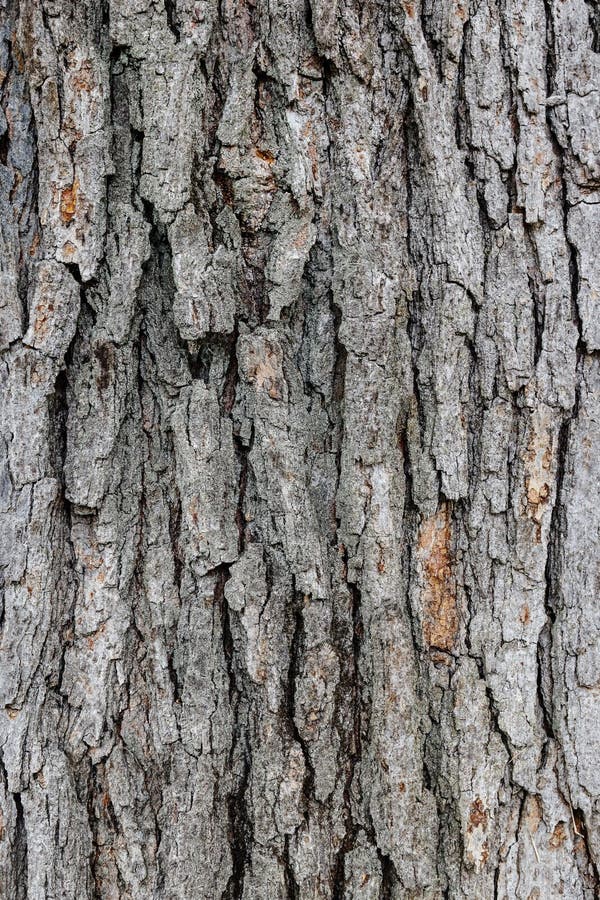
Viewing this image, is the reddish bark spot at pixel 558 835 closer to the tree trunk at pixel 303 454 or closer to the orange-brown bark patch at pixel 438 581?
the tree trunk at pixel 303 454

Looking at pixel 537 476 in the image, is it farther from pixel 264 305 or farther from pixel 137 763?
pixel 137 763

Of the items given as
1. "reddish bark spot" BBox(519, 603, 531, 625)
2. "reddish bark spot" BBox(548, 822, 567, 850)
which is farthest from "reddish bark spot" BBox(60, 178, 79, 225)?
"reddish bark spot" BBox(548, 822, 567, 850)

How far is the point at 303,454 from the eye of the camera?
3.96ft

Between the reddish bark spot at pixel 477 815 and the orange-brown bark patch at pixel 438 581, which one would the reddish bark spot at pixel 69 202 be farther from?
the reddish bark spot at pixel 477 815

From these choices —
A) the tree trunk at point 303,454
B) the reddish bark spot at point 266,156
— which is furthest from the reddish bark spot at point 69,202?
the reddish bark spot at point 266,156

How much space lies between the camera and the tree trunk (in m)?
1.18

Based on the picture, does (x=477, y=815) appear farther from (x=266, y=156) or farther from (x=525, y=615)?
(x=266, y=156)

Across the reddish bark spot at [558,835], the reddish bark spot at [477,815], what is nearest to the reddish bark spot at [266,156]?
the reddish bark spot at [477,815]

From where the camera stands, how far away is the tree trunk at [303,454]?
1182mm

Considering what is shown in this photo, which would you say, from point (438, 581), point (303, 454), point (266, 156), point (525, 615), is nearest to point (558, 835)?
point (525, 615)

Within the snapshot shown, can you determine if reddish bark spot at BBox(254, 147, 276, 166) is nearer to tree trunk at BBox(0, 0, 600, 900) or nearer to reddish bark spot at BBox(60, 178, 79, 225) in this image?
tree trunk at BBox(0, 0, 600, 900)

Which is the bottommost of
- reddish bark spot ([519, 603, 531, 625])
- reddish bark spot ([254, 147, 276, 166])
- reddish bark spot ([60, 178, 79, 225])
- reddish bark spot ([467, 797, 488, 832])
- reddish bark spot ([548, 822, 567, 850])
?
reddish bark spot ([548, 822, 567, 850])

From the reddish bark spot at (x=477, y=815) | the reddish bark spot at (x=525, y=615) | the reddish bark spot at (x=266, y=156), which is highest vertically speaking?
the reddish bark spot at (x=266, y=156)

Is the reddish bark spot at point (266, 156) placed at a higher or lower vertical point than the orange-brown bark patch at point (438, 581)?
higher
